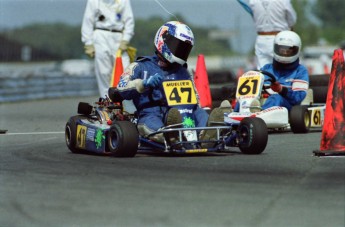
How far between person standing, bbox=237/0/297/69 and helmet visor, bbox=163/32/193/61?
5.38 m

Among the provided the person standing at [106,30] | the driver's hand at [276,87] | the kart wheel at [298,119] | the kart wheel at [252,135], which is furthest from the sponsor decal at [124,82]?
the person standing at [106,30]

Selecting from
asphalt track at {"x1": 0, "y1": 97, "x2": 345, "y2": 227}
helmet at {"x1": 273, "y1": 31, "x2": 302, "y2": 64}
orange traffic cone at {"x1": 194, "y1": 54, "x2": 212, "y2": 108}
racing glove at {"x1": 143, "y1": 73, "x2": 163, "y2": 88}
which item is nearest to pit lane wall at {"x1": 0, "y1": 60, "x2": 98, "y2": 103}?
orange traffic cone at {"x1": 194, "y1": 54, "x2": 212, "y2": 108}

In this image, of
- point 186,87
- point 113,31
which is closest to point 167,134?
point 186,87

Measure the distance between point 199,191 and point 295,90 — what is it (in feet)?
19.3

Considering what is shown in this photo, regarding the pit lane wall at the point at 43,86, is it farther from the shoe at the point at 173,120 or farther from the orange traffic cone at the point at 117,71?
the shoe at the point at 173,120

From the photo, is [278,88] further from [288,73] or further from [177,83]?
[177,83]

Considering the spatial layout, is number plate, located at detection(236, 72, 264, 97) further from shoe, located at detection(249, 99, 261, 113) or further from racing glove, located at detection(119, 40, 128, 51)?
racing glove, located at detection(119, 40, 128, 51)

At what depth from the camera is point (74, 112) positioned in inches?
738

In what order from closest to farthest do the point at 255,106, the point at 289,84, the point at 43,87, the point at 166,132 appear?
the point at 166,132 < the point at 255,106 < the point at 289,84 < the point at 43,87

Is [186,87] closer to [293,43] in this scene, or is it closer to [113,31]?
[293,43]

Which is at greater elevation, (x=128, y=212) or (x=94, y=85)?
(x=128, y=212)

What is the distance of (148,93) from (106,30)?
5867 mm

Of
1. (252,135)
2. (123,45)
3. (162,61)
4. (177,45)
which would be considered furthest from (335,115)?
(123,45)

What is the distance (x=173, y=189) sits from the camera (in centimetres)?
721
